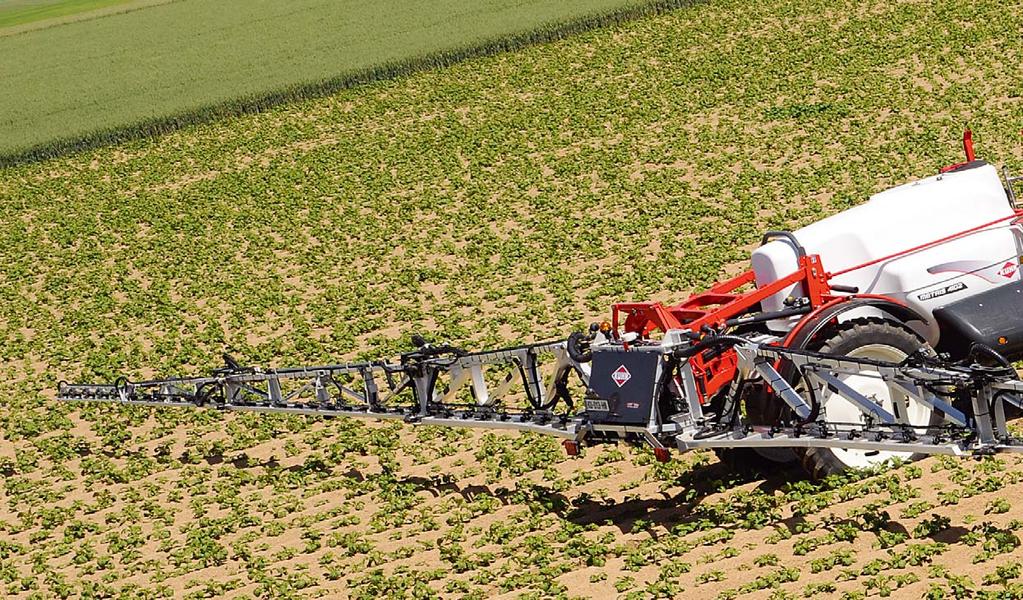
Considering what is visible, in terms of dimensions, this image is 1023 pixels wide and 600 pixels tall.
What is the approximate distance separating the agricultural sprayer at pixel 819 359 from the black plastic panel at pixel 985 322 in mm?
13

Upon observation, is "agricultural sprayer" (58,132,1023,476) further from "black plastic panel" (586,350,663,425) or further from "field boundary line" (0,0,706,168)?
"field boundary line" (0,0,706,168)

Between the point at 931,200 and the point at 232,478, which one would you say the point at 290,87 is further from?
the point at 931,200

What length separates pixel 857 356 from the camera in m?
10.8

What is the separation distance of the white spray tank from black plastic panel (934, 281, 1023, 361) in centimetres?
16

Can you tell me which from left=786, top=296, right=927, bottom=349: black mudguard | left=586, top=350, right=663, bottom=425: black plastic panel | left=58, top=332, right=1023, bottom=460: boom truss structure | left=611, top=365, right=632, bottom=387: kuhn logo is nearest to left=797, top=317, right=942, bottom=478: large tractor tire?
left=786, top=296, right=927, bottom=349: black mudguard

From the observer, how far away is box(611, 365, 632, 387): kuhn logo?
10.7m

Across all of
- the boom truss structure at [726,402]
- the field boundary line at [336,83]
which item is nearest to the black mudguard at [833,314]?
the boom truss structure at [726,402]

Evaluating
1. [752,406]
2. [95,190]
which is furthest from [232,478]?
[95,190]

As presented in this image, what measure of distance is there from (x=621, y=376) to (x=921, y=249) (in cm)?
341

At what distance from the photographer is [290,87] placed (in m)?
39.3

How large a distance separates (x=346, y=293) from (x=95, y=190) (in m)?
13.2

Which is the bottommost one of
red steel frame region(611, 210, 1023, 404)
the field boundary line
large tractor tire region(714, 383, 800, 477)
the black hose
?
large tractor tire region(714, 383, 800, 477)

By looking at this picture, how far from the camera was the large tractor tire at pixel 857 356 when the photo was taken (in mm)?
10812

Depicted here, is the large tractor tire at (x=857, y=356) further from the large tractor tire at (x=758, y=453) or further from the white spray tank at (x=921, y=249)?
the white spray tank at (x=921, y=249)
